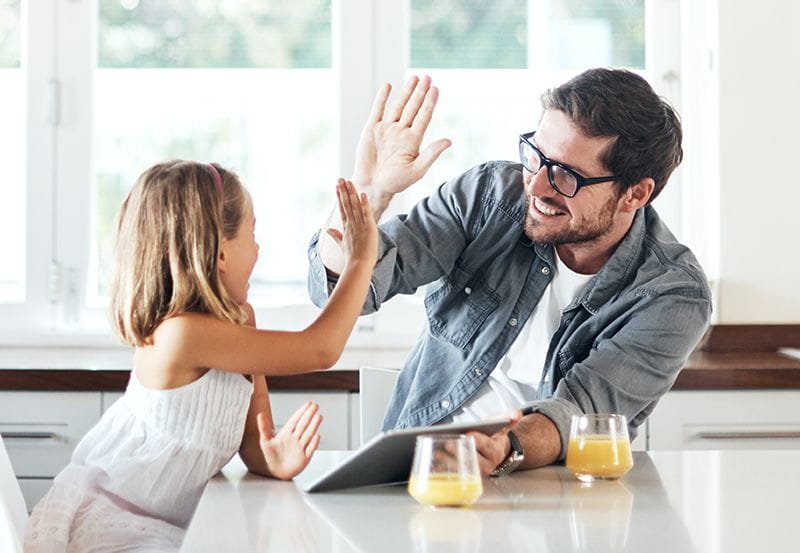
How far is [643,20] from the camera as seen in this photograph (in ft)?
11.5

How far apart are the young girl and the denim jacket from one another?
0.74ft

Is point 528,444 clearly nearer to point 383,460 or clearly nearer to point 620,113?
point 383,460

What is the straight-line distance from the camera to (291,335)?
1784mm

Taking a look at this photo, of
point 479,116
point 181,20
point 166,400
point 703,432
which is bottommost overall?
point 703,432

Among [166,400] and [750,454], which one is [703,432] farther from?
[166,400]

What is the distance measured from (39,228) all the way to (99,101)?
41 cm

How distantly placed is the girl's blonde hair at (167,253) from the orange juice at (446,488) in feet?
1.68

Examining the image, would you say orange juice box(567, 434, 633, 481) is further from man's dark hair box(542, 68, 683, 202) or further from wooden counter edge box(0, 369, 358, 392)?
wooden counter edge box(0, 369, 358, 392)

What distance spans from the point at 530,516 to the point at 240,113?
229cm

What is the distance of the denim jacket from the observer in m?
1.92

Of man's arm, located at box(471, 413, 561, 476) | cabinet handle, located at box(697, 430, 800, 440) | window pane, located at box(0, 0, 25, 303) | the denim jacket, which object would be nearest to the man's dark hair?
the denim jacket

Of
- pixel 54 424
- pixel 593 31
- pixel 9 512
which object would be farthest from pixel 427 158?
pixel 593 31

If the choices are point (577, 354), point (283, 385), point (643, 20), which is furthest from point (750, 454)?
point (643, 20)

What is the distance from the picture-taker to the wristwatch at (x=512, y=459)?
164cm
